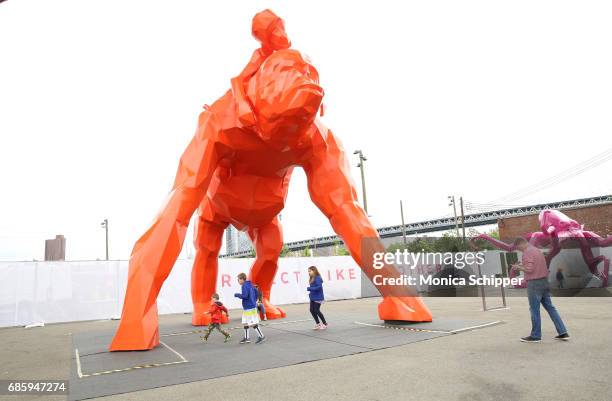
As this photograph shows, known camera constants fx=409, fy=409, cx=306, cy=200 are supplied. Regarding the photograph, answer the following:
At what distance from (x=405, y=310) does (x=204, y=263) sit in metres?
4.42

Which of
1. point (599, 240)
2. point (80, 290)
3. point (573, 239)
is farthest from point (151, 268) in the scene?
point (599, 240)

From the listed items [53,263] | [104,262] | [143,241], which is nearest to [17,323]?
[53,263]

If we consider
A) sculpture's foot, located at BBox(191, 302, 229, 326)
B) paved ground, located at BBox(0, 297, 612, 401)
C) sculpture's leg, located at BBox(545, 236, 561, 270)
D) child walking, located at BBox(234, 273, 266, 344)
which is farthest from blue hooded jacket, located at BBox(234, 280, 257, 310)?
sculpture's leg, located at BBox(545, 236, 561, 270)

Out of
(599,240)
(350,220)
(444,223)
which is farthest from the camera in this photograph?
(444,223)

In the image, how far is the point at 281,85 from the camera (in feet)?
20.1

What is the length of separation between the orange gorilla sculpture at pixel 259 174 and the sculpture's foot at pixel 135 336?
0.01m

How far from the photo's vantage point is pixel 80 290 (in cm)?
1248

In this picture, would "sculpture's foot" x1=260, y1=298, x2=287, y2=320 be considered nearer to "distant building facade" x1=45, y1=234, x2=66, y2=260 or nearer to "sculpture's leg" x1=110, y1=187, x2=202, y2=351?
"sculpture's leg" x1=110, y1=187, x2=202, y2=351

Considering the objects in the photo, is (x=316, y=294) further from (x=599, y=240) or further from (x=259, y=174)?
(x=599, y=240)

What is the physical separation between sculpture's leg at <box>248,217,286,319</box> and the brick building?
61.1 feet

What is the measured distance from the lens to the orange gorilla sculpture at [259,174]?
5.96 meters

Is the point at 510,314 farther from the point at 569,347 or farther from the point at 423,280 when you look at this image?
the point at 423,280

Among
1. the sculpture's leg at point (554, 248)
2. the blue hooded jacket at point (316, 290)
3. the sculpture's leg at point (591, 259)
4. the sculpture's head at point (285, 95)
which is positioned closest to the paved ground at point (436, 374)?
the blue hooded jacket at point (316, 290)

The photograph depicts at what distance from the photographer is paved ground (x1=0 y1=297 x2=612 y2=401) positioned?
3.31 metres
